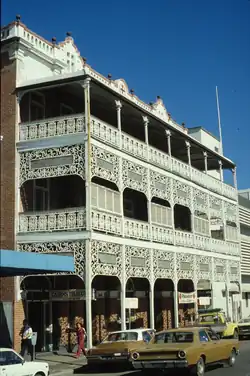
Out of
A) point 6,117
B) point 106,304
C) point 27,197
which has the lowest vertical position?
point 106,304

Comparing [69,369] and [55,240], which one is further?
[55,240]

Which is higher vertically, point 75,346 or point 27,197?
point 27,197

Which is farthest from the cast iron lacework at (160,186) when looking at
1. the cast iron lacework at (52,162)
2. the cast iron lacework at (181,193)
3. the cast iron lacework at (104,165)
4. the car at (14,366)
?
the car at (14,366)

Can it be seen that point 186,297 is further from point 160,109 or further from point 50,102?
point 160,109

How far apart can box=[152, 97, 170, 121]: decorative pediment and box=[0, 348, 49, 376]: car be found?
2367 centimetres

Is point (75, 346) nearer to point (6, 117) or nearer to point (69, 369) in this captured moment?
point (69, 369)

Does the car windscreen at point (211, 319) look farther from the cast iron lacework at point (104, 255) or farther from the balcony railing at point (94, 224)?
the cast iron lacework at point (104, 255)

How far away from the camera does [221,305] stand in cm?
3634

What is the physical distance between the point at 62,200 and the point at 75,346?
674 centimetres

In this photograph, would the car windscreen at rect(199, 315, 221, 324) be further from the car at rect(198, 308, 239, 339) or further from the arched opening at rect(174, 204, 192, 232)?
the arched opening at rect(174, 204, 192, 232)

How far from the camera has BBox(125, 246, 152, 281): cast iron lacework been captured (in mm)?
25156

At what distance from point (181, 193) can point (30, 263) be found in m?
15.2

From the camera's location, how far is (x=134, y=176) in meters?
26.7

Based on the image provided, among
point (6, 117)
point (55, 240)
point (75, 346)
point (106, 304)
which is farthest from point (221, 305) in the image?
point (6, 117)
